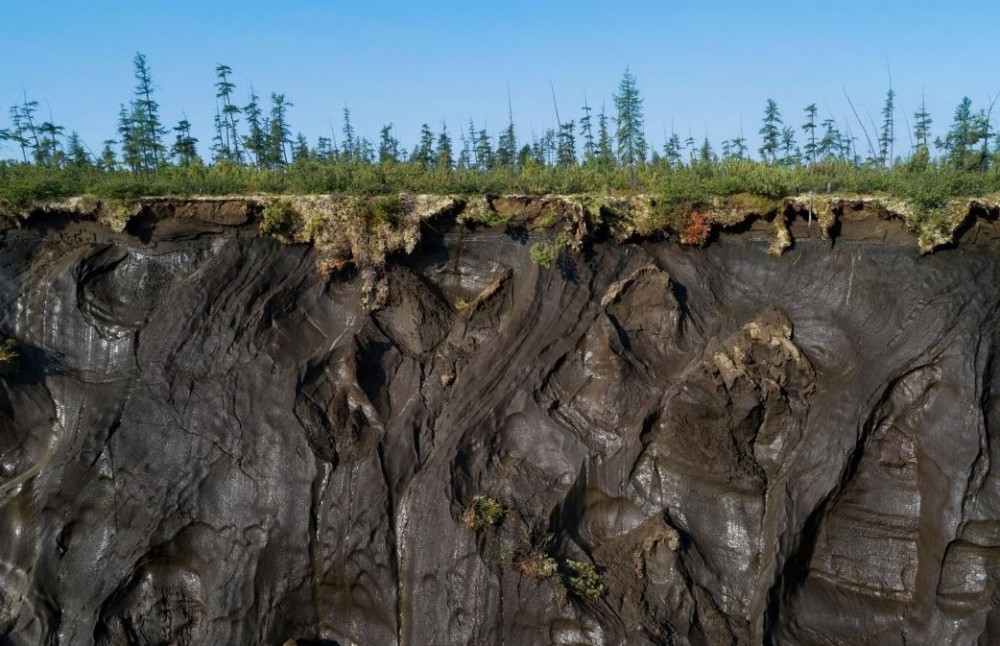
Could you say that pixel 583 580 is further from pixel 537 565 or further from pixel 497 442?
pixel 497 442

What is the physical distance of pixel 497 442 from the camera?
830 cm

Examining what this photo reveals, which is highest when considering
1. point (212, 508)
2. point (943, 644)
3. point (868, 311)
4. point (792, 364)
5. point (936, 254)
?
point (936, 254)

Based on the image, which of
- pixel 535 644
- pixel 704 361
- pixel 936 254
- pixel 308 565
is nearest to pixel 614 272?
pixel 704 361

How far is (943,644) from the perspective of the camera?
7617 mm

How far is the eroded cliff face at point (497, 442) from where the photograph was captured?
7.85 m

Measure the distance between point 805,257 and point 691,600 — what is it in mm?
4100

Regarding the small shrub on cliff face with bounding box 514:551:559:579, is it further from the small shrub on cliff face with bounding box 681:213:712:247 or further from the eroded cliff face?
the small shrub on cliff face with bounding box 681:213:712:247

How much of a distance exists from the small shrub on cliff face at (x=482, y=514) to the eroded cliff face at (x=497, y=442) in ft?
0.11

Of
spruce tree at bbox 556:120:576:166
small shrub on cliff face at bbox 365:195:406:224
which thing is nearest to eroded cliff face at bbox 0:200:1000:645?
small shrub on cliff face at bbox 365:195:406:224

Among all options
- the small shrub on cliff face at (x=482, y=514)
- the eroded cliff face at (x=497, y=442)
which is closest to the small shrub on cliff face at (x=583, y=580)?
the eroded cliff face at (x=497, y=442)

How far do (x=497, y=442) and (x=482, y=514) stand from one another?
2.72 ft

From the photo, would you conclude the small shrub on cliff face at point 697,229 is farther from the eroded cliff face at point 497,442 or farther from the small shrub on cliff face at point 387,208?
the small shrub on cliff face at point 387,208

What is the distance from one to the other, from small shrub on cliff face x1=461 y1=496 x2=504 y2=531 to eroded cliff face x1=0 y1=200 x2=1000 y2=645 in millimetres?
32

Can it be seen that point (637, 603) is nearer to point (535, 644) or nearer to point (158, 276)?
point (535, 644)
